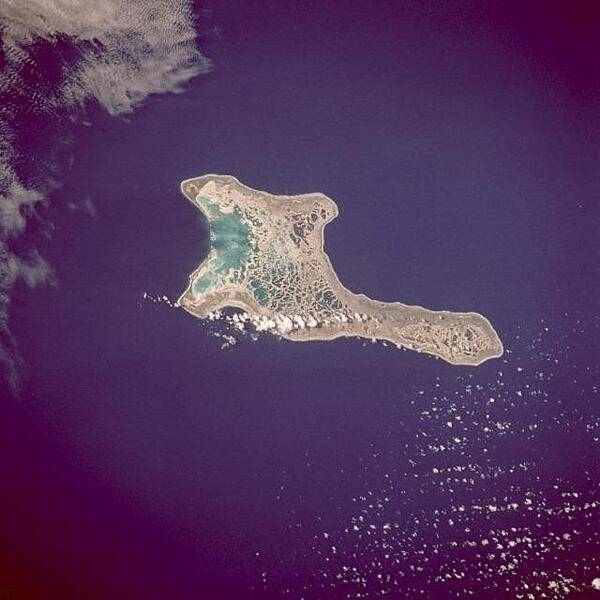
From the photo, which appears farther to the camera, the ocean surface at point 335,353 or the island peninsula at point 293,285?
the island peninsula at point 293,285

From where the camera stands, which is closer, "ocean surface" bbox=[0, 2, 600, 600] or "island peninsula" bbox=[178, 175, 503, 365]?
"ocean surface" bbox=[0, 2, 600, 600]

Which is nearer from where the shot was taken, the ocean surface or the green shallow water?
the ocean surface

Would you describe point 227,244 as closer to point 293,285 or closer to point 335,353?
point 293,285

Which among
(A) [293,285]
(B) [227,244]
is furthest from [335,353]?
(B) [227,244]

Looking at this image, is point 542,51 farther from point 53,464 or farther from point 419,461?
point 53,464

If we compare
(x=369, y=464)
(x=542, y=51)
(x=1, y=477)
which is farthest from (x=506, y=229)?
(x=1, y=477)

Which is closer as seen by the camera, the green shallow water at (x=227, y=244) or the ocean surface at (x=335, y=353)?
the ocean surface at (x=335, y=353)
